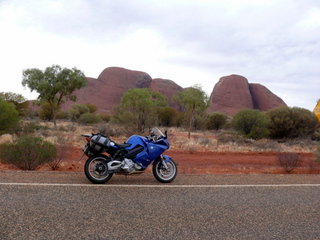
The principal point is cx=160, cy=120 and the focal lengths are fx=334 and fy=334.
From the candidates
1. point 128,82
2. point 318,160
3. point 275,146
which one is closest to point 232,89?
point 128,82

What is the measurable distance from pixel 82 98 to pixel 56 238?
9909 centimetres

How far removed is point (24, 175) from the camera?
23.1ft

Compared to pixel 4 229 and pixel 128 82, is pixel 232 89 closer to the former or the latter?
pixel 128 82

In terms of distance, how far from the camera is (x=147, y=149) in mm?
7102

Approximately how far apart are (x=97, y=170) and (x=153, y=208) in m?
2.02

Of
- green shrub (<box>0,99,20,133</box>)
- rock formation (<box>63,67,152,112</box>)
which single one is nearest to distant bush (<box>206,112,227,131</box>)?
green shrub (<box>0,99,20,133</box>)

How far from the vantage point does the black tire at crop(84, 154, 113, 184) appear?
21.7ft

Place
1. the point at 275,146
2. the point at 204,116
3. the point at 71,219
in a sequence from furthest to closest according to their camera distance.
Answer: the point at 204,116 → the point at 275,146 → the point at 71,219

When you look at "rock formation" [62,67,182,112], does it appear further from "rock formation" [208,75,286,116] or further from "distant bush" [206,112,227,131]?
"distant bush" [206,112,227,131]

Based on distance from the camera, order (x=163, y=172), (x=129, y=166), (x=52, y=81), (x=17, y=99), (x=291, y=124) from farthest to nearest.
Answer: (x=17, y=99) → (x=52, y=81) → (x=291, y=124) → (x=163, y=172) → (x=129, y=166)

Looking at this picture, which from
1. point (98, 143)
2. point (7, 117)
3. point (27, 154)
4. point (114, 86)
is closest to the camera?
point (98, 143)

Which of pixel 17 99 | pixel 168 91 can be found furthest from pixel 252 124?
pixel 168 91

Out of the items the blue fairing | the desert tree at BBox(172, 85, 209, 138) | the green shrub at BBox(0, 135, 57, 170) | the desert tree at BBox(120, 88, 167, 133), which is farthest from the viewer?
the desert tree at BBox(172, 85, 209, 138)

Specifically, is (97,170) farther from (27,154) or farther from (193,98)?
(193,98)
